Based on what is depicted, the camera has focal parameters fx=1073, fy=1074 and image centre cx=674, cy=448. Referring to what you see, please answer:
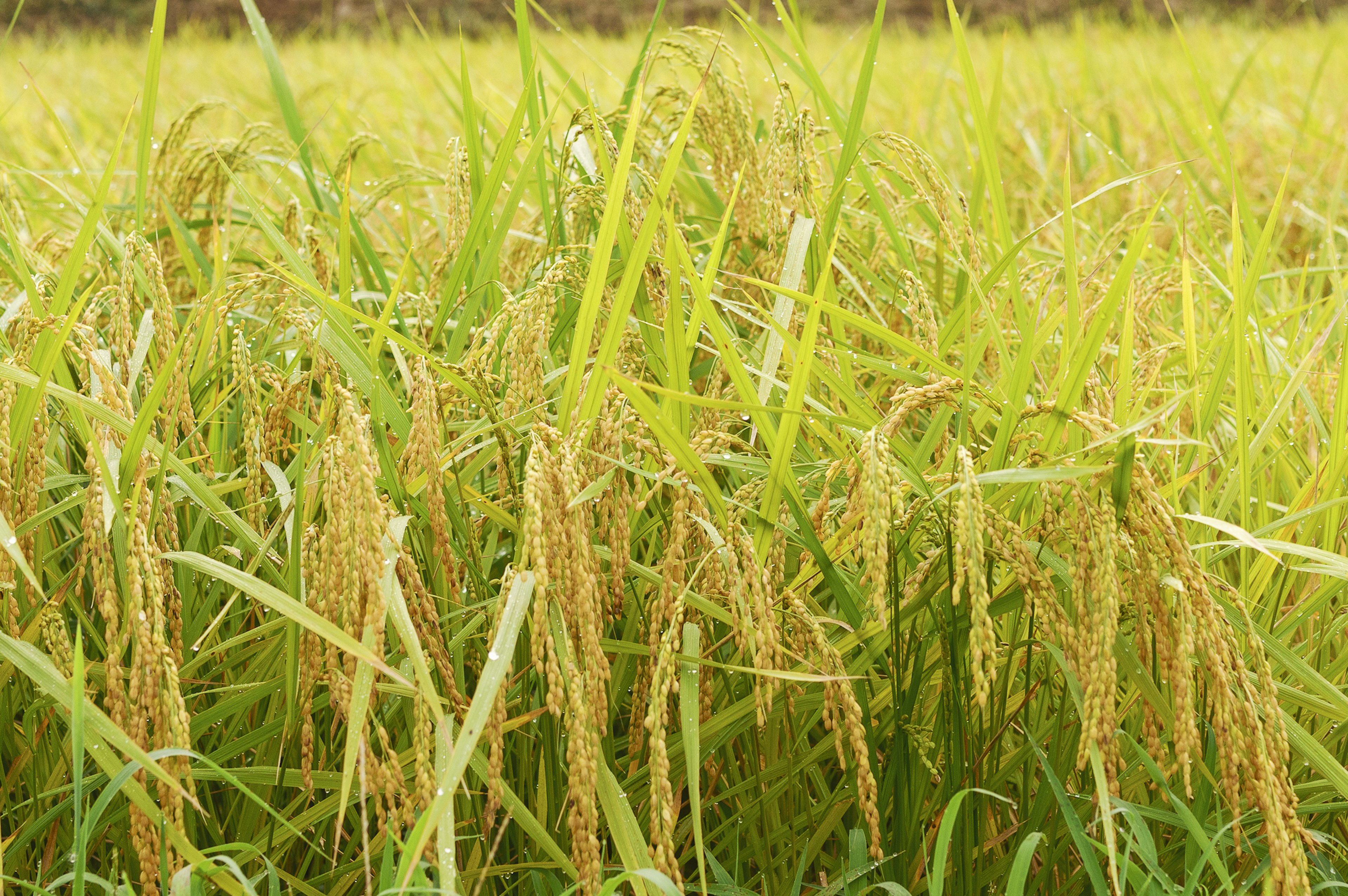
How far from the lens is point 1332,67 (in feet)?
17.1

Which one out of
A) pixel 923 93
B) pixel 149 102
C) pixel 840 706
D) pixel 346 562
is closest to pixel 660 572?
pixel 840 706

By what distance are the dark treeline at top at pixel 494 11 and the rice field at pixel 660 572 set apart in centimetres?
995

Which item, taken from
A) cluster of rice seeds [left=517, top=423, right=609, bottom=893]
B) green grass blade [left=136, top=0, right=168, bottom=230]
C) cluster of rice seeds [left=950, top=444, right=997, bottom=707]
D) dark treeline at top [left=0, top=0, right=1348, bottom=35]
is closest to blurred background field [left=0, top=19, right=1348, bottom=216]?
green grass blade [left=136, top=0, right=168, bottom=230]

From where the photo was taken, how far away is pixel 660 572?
3.55 feet

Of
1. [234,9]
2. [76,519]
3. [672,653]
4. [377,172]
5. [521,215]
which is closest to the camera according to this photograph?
[672,653]

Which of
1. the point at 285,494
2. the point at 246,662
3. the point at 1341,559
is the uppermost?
the point at 285,494

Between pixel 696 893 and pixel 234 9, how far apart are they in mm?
13155

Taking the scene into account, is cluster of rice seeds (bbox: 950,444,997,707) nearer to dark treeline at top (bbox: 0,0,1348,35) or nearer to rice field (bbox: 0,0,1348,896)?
rice field (bbox: 0,0,1348,896)

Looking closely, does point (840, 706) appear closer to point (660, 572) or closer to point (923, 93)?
point (660, 572)

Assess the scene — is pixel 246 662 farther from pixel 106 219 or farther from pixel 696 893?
pixel 106 219

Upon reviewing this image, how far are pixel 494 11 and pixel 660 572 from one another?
1241 cm

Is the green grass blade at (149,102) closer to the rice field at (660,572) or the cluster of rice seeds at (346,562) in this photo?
the rice field at (660,572)

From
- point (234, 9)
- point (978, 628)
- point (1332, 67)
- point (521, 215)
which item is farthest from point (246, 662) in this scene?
point (234, 9)

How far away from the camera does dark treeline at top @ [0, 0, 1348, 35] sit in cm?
1094
